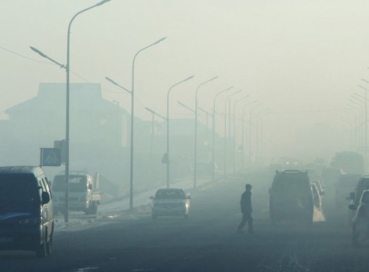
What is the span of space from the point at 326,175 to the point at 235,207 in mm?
21233

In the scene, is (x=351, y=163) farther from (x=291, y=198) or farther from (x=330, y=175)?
(x=291, y=198)

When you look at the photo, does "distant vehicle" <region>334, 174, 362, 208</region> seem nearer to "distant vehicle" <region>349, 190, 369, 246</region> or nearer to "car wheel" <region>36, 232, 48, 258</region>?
"distant vehicle" <region>349, 190, 369, 246</region>

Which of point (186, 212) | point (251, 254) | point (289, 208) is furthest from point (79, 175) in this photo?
point (251, 254)

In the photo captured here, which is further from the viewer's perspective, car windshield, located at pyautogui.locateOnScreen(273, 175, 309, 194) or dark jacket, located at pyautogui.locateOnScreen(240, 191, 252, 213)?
car windshield, located at pyautogui.locateOnScreen(273, 175, 309, 194)

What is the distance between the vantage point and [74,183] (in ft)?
184

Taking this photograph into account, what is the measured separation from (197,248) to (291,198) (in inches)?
637

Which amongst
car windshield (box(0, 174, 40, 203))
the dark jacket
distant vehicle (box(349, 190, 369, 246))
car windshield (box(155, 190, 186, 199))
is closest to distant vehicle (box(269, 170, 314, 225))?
the dark jacket

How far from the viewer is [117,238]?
3397 cm

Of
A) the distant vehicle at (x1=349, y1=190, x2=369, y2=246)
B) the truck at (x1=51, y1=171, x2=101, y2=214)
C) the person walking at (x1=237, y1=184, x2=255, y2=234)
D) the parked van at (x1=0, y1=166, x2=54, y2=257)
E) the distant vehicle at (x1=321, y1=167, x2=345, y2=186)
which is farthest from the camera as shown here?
the distant vehicle at (x1=321, y1=167, x2=345, y2=186)

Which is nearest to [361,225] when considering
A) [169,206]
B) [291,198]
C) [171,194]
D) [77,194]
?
[291,198]

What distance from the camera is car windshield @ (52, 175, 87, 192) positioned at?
55.8 metres

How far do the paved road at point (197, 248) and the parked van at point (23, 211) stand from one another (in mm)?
469

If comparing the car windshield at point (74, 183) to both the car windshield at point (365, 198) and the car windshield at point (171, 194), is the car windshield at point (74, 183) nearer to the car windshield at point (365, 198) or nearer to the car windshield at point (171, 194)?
the car windshield at point (171, 194)

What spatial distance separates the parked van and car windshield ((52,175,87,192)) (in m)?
30.6
